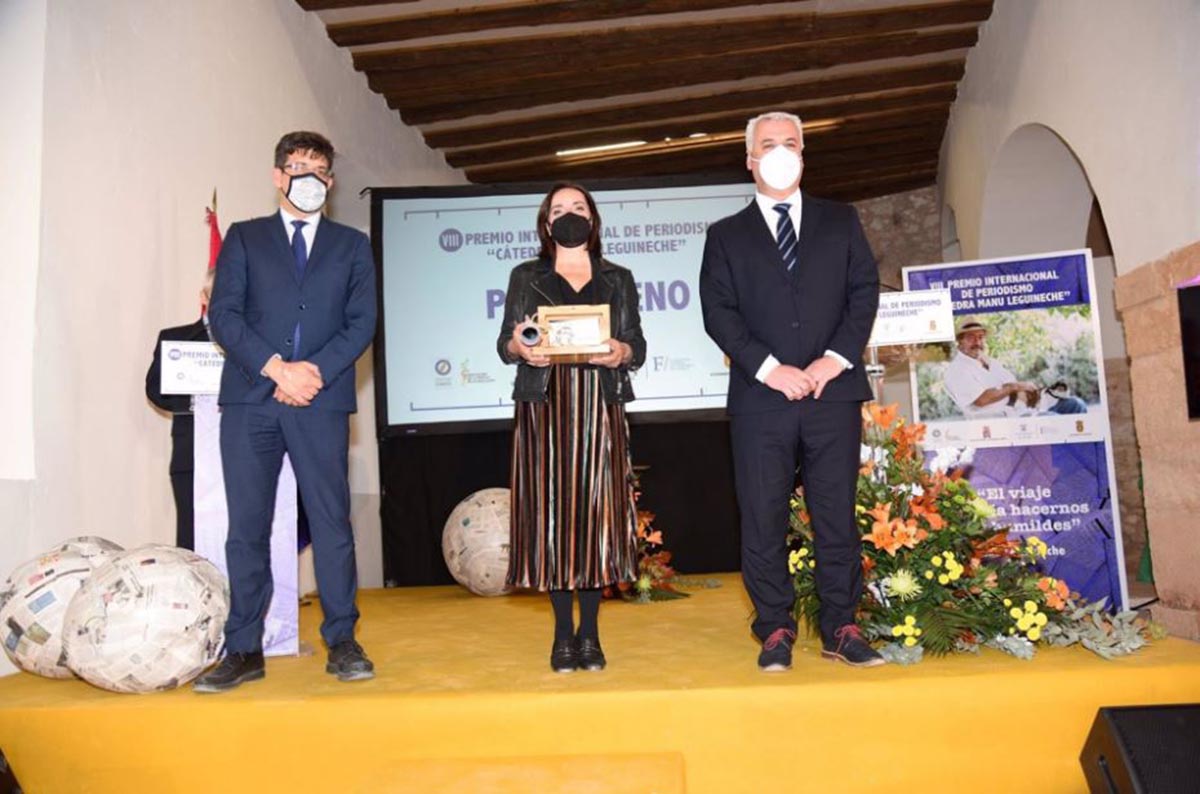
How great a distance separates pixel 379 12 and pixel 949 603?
4984 mm

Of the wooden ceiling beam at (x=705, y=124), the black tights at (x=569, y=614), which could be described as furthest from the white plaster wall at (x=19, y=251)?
the wooden ceiling beam at (x=705, y=124)

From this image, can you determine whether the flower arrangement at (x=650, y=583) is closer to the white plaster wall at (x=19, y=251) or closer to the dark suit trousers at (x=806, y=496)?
the dark suit trousers at (x=806, y=496)

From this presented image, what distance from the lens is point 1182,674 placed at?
2.99 m

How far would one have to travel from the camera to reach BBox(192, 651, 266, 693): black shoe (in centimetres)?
324

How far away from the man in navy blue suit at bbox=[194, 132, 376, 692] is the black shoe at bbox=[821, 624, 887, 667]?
1410 millimetres

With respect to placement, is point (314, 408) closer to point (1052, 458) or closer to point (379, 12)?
point (1052, 458)

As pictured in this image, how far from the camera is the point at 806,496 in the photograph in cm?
334

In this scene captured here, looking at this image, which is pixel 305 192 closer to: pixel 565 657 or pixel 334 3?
pixel 565 657

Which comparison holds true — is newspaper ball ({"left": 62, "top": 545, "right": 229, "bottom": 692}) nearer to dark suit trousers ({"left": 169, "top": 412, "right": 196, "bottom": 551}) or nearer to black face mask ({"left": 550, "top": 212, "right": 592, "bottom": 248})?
dark suit trousers ({"left": 169, "top": 412, "right": 196, "bottom": 551})

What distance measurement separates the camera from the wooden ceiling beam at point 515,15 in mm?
6461

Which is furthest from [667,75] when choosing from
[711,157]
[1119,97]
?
[1119,97]

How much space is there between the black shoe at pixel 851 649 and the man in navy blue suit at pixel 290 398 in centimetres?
141

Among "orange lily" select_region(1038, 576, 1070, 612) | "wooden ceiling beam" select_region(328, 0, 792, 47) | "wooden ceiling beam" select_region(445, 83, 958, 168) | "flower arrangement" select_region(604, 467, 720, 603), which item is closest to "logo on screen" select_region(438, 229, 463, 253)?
"wooden ceiling beam" select_region(328, 0, 792, 47)

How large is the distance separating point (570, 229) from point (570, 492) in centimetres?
81
